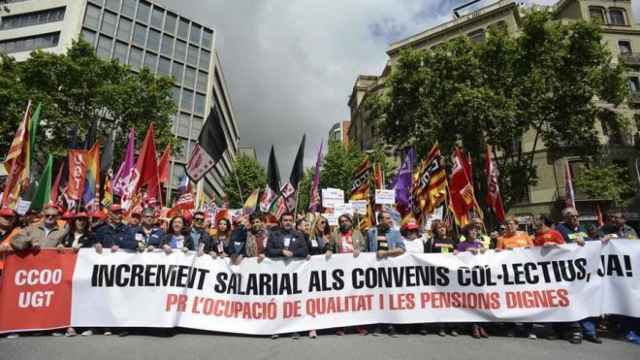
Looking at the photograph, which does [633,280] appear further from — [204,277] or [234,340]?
[204,277]

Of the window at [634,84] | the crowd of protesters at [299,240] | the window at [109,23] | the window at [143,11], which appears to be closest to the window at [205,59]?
the window at [143,11]

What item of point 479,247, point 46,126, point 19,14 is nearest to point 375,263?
point 479,247

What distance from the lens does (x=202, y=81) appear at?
51.2 meters

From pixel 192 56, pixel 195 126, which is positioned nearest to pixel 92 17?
pixel 192 56

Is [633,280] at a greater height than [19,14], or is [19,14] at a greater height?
[19,14]

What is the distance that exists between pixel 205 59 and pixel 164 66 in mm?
7062

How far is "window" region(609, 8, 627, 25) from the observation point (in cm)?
Result: 3198

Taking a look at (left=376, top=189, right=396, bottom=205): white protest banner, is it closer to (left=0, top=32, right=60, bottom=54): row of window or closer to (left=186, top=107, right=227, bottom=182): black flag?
(left=186, top=107, right=227, bottom=182): black flag

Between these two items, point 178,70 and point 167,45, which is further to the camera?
point 178,70

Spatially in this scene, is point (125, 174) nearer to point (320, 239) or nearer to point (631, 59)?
point (320, 239)

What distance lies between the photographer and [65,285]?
5273 mm

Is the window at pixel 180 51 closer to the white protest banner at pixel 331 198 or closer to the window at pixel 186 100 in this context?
the window at pixel 186 100

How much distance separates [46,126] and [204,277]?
793 inches

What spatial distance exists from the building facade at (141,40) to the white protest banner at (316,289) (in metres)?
32.7
